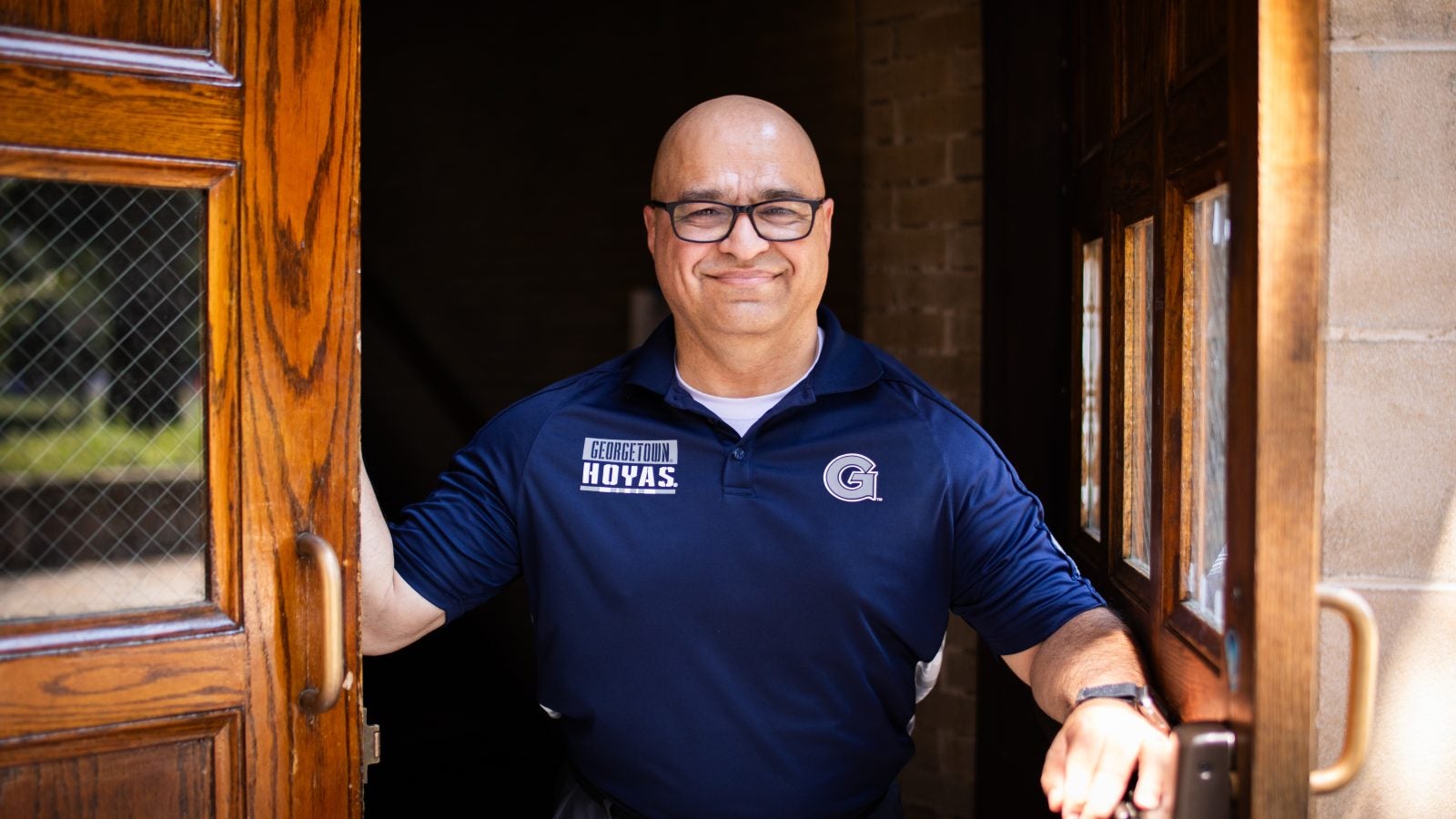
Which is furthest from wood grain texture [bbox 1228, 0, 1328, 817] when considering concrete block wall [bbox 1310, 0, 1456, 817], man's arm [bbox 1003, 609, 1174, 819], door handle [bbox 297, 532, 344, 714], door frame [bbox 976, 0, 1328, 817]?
door handle [bbox 297, 532, 344, 714]

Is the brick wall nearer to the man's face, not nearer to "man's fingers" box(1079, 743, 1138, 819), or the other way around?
the man's face

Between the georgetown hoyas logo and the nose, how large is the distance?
36 cm

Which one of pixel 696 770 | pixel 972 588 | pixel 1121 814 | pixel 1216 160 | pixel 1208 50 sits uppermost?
pixel 1208 50

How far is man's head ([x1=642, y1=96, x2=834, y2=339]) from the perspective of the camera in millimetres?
2049

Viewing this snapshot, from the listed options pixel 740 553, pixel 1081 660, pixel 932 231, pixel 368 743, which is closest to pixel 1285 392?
pixel 1081 660

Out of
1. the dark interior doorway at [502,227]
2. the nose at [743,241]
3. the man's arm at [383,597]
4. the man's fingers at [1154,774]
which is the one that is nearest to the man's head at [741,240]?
the nose at [743,241]

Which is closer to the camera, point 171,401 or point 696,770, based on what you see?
point 171,401

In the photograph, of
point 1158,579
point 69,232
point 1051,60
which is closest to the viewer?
point 69,232

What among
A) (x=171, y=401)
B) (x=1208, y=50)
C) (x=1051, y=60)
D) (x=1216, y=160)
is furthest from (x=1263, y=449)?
(x=1051, y=60)

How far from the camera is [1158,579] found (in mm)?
1633

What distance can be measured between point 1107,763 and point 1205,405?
51 centimetres

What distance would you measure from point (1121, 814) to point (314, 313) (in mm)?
1201

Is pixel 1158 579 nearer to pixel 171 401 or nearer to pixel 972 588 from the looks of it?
pixel 972 588

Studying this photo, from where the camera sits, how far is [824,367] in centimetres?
212
